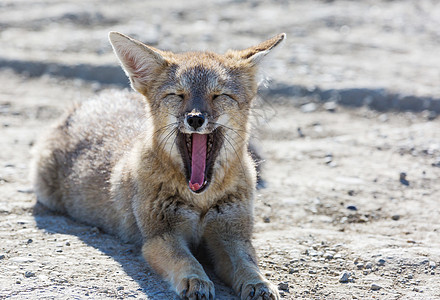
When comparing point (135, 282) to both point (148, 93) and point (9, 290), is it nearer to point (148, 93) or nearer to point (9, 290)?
point (9, 290)

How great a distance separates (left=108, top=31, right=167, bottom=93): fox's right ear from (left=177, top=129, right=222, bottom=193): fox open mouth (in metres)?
0.73

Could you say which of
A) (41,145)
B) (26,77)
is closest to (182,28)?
(26,77)

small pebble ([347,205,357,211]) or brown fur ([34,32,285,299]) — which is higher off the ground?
brown fur ([34,32,285,299])

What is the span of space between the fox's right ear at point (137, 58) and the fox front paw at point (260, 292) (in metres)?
2.02

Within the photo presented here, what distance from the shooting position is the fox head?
15.4ft

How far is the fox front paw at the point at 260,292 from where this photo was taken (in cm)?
412

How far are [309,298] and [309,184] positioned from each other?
7.77 ft

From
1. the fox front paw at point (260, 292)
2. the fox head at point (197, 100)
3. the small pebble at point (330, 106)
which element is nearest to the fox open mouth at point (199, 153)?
the fox head at point (197, 100)

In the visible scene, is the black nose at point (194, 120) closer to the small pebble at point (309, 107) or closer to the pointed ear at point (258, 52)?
the pointed ear at point (258, 52)

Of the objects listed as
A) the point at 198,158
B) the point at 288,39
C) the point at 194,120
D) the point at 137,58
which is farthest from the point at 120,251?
the point at 288,39

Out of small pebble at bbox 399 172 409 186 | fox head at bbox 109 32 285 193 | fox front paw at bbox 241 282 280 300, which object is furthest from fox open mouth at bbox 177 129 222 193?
small pebble at bbox 399 172 409 186

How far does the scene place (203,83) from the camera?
4820 millimetres

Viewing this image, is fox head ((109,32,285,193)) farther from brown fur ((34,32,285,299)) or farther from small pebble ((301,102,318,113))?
small pebble ((301,102,318,113))

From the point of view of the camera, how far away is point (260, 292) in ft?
13.6
